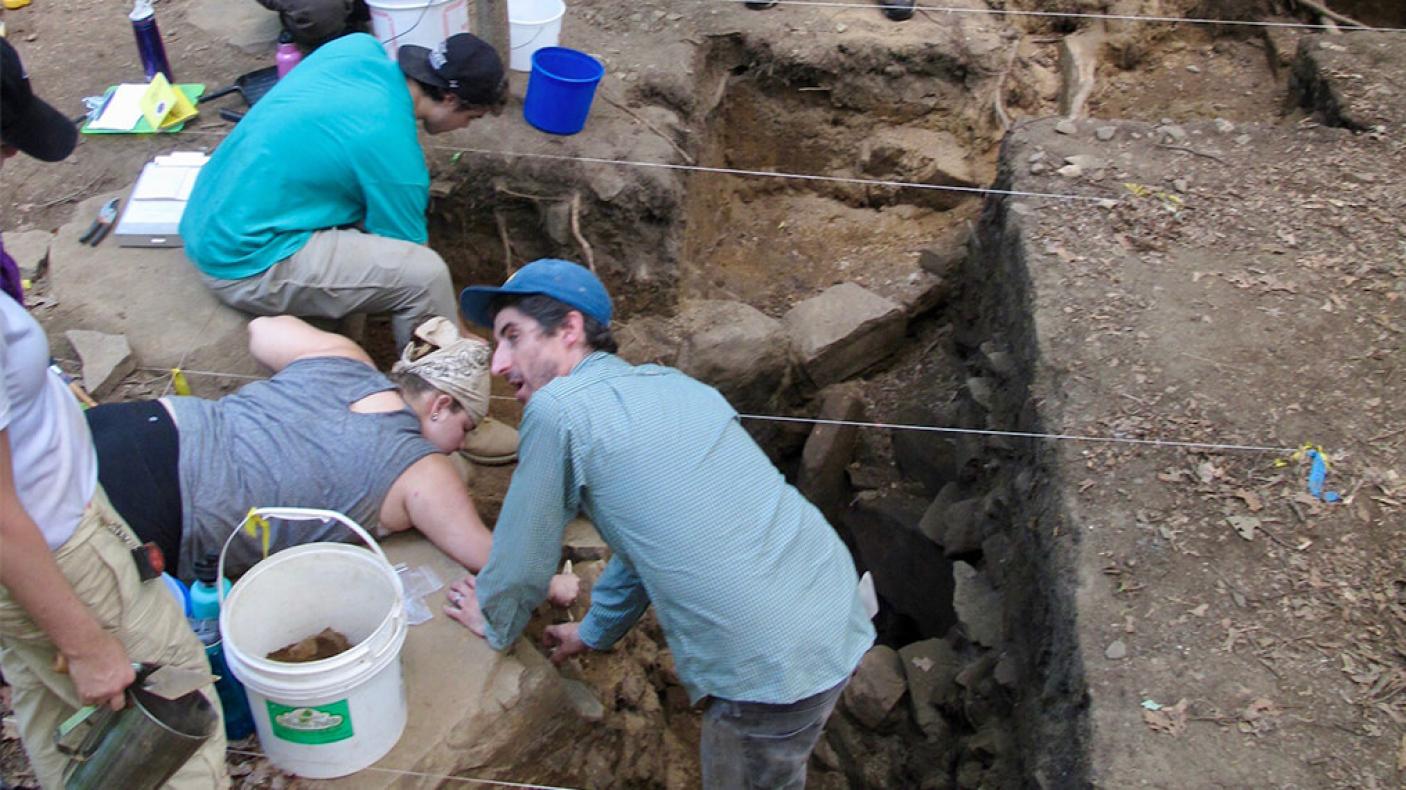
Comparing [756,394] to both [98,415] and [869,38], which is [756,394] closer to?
[869,38]

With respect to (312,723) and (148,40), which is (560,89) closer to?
(148,40)

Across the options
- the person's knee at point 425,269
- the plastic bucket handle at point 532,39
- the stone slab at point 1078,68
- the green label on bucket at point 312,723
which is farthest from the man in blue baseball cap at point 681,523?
the stone slab at point 1078,68

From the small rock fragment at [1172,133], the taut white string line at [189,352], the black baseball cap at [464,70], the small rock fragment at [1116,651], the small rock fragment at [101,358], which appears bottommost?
the taut white string line at [189,352]

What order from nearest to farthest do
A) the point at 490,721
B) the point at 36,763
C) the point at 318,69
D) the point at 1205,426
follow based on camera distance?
the point at 36,763 < the point at 490,721 < the point at 1205,426 < the point at 318,69

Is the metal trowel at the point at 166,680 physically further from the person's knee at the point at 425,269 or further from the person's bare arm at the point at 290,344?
the person's knee at the point at 425,269

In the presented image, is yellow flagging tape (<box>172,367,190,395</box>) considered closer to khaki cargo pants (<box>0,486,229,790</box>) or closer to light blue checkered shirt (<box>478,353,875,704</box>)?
khaki cargo pants (<box>0,486,229,790</box>)

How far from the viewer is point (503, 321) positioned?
2.60m

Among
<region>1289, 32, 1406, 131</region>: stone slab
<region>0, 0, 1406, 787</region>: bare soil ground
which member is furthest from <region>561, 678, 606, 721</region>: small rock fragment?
<region>1289, 32, 1406, 131</region>: stone slab

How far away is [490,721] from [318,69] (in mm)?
2383

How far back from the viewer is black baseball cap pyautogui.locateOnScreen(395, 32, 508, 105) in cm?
385

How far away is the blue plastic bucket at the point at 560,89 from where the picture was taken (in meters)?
4.58

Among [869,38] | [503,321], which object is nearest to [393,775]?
[503,321]

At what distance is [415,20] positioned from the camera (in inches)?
181

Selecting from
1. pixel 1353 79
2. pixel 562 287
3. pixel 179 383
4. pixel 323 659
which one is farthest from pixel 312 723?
pixel 1353 79
